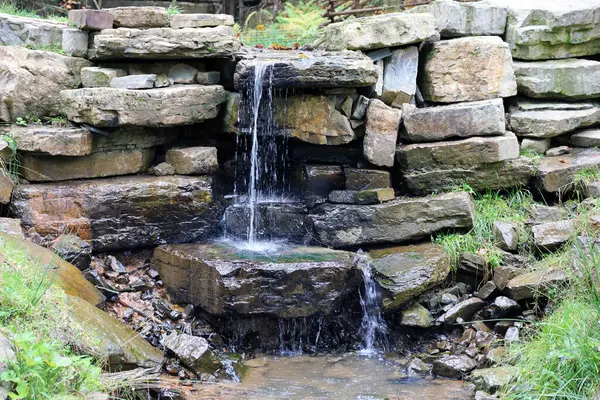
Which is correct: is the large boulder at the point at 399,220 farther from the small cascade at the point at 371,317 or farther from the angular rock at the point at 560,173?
the angular rock at the point at 560,173

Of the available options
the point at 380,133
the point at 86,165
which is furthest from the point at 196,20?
the point at 380,133

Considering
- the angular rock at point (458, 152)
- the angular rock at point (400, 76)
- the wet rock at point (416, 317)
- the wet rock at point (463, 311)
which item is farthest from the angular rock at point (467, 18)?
the wet rock at point (416, 317)

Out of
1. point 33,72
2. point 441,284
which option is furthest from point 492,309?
point 33,72

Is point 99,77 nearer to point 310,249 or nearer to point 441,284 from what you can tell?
point 310,249

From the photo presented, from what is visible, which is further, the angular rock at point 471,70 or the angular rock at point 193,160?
the angular rock at point 471,70

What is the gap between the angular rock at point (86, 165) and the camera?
6.75 m

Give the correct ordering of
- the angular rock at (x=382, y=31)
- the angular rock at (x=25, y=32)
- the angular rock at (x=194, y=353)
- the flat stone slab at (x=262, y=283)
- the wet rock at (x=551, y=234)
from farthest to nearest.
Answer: the angular rock at (x=25, y=32), the angular rock at (x=382, y=31), the wet rock at (x=551, y=234), the flat stone slab at (x=262, y=283), the angular rock at (x=194, y=353)

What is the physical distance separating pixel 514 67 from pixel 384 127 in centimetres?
204

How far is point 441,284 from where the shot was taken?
22.1 feet

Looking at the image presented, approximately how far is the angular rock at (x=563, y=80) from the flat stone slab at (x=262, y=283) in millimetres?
3327

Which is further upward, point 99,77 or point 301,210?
point 99,77

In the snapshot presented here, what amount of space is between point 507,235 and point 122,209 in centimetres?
396

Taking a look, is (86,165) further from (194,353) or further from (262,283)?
(194,353)

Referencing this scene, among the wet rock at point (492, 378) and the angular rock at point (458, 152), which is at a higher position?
the angular rock at point (458, 152)
